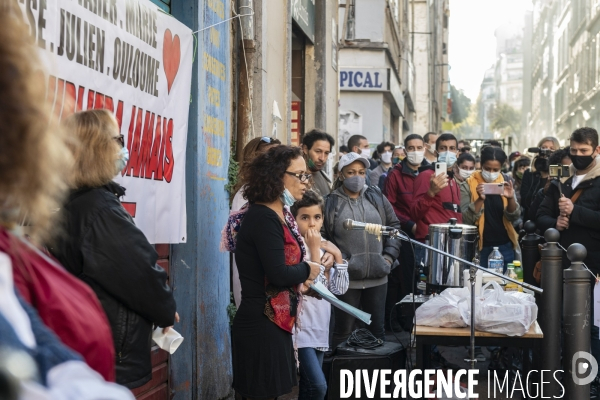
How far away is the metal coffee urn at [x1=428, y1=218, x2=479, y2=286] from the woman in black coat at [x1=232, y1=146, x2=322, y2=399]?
2.06m

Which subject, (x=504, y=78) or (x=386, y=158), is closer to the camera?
(x=386, y=158)

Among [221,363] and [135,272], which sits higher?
[135,272]

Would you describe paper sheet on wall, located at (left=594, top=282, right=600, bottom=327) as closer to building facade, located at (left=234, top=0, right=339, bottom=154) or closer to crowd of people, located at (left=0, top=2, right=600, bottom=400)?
crowd of people, located at (left=0, top=2, right=600, bottom=400)

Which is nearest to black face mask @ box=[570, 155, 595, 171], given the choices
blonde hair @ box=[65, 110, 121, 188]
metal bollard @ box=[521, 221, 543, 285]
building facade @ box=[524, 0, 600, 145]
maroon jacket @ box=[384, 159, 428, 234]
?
metal bollard @ box=[521, 221, 543, 285]

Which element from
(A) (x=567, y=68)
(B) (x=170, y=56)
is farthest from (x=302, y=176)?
(A) (x=567, y=68)

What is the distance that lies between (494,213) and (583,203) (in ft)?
6.24

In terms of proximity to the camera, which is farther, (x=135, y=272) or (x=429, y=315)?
(x=429, y=315)

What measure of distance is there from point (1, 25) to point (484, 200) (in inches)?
327

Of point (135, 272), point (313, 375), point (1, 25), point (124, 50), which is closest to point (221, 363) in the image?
point (313, 375)

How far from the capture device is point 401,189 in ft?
30.0

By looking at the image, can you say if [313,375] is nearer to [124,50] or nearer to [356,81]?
[124,50]

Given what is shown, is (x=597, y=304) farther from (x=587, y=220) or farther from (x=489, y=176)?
(x=489, y=176)

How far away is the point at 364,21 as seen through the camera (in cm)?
2081

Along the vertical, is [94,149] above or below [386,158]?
below
